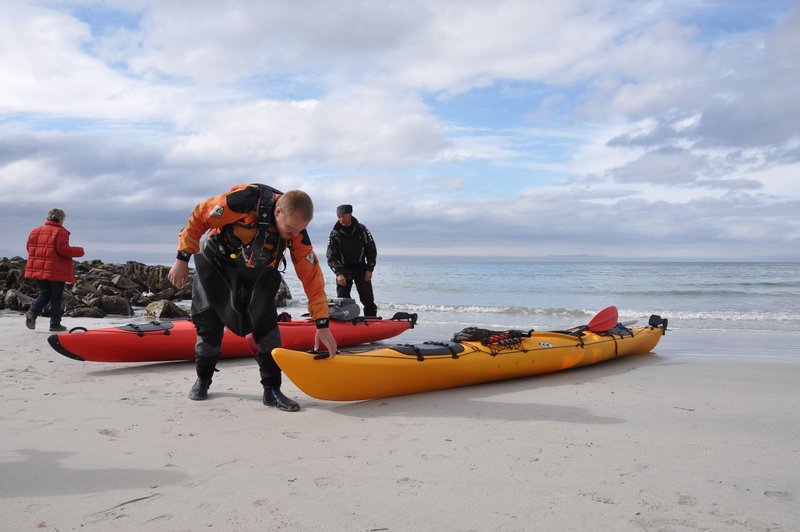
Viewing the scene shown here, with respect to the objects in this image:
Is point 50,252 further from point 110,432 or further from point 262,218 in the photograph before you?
point 262,218

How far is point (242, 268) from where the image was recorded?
357 centimetres

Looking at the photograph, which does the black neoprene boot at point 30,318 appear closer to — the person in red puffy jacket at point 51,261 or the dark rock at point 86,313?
the person in red puffy jacket at point 51,261

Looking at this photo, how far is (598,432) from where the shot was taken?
3215 mm

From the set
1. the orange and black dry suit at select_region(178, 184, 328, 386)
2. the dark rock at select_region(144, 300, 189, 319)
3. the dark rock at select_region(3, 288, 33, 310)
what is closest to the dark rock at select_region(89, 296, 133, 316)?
the dark rock at select_region(144, 300, 189, 319)

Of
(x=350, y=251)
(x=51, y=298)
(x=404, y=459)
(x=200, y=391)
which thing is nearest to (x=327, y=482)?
(x=404, y=459)

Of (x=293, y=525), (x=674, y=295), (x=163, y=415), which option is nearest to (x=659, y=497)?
(x=293, y=525)

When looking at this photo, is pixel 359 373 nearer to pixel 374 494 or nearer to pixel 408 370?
pixel 408 370

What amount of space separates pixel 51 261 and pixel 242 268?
15.7 feet

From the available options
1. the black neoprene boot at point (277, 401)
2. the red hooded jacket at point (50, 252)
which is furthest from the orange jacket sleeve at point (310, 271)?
the red hooded jacket at point (50, 252)

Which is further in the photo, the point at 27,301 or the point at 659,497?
the point at 27,301

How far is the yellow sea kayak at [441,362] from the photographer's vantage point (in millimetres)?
3639

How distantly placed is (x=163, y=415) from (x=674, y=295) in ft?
58.9

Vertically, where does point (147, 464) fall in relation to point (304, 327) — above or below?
below

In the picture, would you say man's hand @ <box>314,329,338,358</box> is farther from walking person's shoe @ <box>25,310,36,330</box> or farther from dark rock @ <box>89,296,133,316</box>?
dark rock @ <box>89,296,133,316</box>
